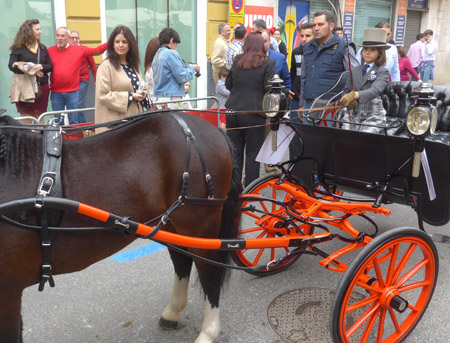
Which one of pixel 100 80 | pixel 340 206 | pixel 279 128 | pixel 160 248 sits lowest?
pixel 160 248

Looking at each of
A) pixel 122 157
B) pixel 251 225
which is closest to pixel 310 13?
pixel 251 225

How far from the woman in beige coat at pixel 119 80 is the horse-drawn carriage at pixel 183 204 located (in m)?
1.97

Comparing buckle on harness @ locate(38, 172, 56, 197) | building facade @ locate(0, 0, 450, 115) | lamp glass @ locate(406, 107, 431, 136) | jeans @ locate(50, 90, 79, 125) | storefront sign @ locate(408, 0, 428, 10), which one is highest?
storefront sign @ locate(408, 0, 428, 10)

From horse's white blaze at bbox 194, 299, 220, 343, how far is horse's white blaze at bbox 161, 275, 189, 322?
0.21 metres

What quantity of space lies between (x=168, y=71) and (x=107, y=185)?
429 centimetres

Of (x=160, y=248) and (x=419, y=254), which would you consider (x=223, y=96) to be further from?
(x=419, y=254)

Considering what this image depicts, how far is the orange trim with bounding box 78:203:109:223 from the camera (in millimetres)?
2072

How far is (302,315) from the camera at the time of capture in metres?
3.23

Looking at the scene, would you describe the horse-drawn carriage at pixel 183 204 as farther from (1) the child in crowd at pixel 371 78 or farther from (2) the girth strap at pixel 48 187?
(1) the child in crowd at pixel 371 78

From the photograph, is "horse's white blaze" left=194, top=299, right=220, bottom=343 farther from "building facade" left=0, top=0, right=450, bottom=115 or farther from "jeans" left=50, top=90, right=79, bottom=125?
"jeans" left=50, top=90, right=79, bottom=125

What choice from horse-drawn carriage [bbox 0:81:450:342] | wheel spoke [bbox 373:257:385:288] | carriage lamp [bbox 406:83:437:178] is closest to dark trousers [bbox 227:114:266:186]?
horse-drawn carriage [bbox 0:81:450:342]

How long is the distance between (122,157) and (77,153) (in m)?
0.22

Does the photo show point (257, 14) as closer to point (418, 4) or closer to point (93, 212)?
point (418, 4)

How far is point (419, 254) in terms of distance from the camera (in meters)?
4.14
